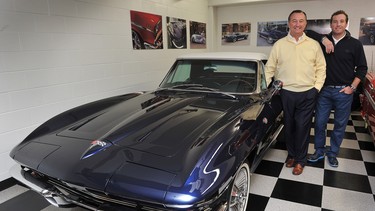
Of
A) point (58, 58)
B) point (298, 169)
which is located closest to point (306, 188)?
point (298, 169)

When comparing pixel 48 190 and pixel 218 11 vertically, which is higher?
pixel 218 11

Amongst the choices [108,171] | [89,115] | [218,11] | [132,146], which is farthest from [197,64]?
[218,11]

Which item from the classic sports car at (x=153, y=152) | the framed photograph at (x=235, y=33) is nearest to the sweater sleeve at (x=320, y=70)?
the classic sports car at (x=153, y=152)

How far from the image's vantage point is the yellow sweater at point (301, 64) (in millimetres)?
2433

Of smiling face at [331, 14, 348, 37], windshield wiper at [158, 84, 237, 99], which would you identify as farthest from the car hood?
smiling face at [331, 14, 348, 37]

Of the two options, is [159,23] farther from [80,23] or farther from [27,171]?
[27,171]

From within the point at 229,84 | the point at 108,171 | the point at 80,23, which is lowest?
the point at 108,171

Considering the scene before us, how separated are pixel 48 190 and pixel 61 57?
1.86 metres

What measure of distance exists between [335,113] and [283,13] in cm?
395

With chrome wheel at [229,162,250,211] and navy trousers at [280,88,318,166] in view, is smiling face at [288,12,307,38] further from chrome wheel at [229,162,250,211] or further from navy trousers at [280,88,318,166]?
chrome wheel at [229,162,250,211]

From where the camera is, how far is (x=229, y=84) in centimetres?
254

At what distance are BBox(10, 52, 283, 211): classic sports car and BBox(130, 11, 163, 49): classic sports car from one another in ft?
6.15

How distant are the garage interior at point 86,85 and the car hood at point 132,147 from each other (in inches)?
31.0

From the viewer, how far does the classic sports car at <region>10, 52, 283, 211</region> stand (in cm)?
129
